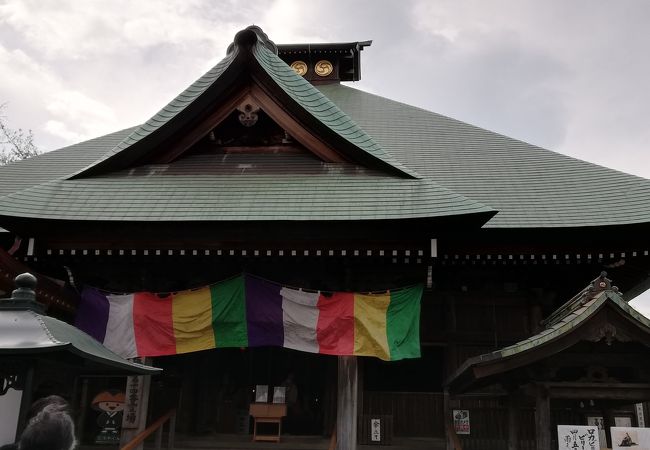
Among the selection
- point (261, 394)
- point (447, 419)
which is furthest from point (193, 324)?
point (447, 419)

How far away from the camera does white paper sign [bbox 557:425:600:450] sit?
6824 mm

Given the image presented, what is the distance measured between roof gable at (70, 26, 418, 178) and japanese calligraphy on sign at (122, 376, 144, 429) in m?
3.78

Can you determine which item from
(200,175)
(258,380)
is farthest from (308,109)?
(258,380)

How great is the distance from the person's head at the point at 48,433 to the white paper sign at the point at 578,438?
5.43 meters

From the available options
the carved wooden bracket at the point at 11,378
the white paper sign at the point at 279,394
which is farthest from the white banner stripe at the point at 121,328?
the carved wooden bracket at the point at 11,378

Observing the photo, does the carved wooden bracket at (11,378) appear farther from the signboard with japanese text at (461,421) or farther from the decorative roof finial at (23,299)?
the signboard with japanese text at (461,421)

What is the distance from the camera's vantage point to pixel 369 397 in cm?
1011

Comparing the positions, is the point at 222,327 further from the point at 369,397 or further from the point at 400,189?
the point at 400,189

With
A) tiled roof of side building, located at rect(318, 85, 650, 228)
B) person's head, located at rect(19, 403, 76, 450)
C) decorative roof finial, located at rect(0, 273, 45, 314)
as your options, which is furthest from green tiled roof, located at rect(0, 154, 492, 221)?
person's head, located at rect(19, 403, 76, 450)

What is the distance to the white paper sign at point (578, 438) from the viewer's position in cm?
682

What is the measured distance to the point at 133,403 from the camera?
952cm

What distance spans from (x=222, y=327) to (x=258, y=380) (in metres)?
1.99

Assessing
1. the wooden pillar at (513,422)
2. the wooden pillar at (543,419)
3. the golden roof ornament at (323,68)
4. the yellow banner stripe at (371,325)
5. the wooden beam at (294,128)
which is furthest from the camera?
the golden roof ornament at (323,68)

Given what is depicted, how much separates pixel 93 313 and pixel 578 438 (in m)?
7.06
